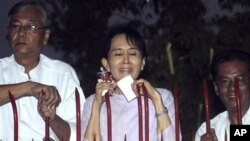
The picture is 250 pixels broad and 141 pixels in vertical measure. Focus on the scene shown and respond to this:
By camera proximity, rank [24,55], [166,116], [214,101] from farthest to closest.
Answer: [214,101] → [24,55] → [166,116]

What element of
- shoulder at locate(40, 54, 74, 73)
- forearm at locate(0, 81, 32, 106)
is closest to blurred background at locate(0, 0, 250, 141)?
shoulder at locate(40, 54, 74, 73)

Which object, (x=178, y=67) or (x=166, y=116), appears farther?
(x=178, y=67)

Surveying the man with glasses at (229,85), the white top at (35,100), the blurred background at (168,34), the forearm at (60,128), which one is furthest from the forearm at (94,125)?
the blurred background at (168,34)

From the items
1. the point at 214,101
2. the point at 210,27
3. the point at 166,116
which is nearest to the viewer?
the point at 166,116

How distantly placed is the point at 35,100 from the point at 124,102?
563 mm

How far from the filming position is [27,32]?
579cm

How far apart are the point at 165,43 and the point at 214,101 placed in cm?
76

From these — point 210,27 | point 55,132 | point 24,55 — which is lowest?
point 55,132

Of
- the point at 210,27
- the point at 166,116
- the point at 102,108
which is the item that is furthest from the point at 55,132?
the point at 210,27

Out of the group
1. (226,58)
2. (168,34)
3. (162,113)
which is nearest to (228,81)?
(226,58)

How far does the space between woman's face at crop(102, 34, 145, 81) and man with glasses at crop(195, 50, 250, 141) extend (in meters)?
0.42

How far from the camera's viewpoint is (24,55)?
5.84 meters

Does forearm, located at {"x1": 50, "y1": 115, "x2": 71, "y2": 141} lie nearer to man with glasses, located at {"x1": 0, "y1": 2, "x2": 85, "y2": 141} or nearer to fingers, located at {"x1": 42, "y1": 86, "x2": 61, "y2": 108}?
man with glasses, located at {"x1": 0, "y1": 2, "x2": 85, "y2": 141}

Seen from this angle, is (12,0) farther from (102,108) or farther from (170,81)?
(102,108)
